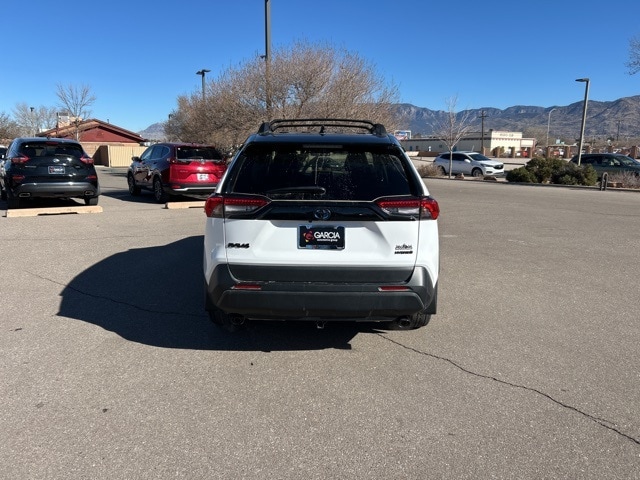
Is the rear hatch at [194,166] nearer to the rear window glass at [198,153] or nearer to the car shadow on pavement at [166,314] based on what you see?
the rear window glass at [198,153]

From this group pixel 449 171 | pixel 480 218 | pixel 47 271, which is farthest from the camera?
pixel 449 171

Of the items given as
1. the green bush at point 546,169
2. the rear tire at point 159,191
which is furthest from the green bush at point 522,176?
the rear tire at point 159,191

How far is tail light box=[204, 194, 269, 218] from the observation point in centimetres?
358

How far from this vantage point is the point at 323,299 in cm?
352

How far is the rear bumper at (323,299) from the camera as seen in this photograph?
352cm

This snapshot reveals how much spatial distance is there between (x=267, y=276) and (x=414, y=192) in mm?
1227

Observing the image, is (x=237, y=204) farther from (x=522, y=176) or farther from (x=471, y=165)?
(x=471, y=165)

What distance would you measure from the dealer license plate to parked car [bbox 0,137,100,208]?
9.63 meters

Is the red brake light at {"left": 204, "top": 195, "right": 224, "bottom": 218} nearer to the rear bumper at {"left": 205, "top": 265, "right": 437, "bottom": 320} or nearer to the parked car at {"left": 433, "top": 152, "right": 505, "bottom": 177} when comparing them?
the rear bumper at {"left": 205, "top": 265, "right": 437, "bottom": 320}

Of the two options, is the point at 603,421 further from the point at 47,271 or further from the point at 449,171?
the point at 449,171

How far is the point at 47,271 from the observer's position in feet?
21.5

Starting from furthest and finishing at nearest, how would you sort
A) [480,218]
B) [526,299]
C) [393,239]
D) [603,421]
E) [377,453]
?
[480,218], [526,299], [393,239], [603,421], [377,453]

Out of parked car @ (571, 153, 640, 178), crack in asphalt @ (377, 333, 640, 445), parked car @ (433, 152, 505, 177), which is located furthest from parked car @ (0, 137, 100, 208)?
parked car @ (433, 152, 505, 177)

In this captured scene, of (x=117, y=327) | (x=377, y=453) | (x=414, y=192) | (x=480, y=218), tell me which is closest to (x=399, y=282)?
(x=414, y=192)
